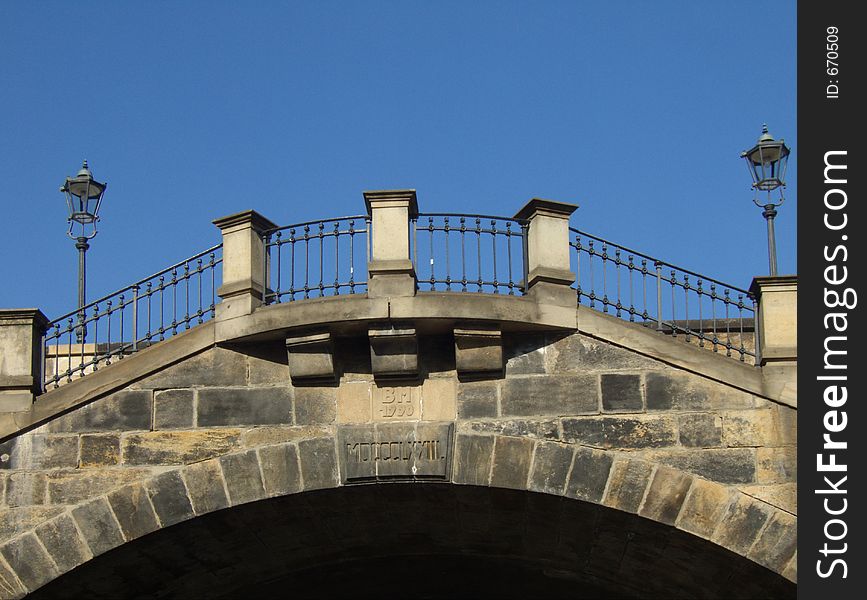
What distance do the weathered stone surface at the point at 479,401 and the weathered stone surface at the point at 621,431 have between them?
73 centimetres

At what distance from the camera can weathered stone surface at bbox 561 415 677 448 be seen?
18.1 meters

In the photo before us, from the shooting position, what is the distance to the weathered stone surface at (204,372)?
18.5m

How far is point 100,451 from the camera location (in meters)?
18.4

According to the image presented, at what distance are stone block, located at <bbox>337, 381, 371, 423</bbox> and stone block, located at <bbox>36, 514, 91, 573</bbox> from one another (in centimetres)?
269

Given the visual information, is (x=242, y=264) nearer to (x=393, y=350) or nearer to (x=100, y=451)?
(x=393, y=350)

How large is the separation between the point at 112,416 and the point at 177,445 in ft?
2.26

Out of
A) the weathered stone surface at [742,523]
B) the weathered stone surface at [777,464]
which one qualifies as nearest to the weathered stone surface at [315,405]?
the weathered stone surface at [742,523]

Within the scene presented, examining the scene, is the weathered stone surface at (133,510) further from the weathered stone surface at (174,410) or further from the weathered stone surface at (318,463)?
the weathered stone surface at (318,463)

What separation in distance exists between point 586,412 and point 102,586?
5176 mm

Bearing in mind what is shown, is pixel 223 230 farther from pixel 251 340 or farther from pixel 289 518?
pixel 289 518

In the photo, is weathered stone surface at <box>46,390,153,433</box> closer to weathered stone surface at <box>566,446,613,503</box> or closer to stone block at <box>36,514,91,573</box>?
stone block at <box>36,514,91,573</box>
